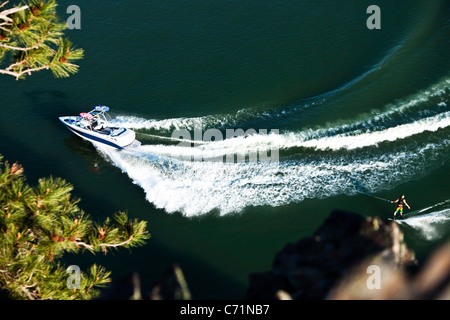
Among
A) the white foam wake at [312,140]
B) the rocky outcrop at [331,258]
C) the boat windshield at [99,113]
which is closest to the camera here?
the rocky outcrop at [331,258]

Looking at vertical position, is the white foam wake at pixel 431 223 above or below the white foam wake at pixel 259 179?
below

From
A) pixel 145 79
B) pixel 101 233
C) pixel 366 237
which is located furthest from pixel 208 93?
pixel 366 237

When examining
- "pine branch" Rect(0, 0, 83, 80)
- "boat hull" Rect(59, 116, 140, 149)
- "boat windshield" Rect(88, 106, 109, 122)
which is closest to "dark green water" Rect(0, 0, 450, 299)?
"boat hull" Rect(59, 116, 140, 149)

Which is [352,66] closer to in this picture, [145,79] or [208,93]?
[208,93]

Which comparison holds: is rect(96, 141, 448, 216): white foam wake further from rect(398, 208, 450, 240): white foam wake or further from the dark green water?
rect(398, 208, 450, 240): white foam wake

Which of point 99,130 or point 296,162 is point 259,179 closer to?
point 296,162

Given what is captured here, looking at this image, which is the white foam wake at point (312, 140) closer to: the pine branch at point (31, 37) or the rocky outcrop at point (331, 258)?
the pine branch at point (31, 37)

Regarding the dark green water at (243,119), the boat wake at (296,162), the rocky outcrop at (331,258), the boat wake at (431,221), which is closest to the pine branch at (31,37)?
the rocky outcrop at (331,258)
